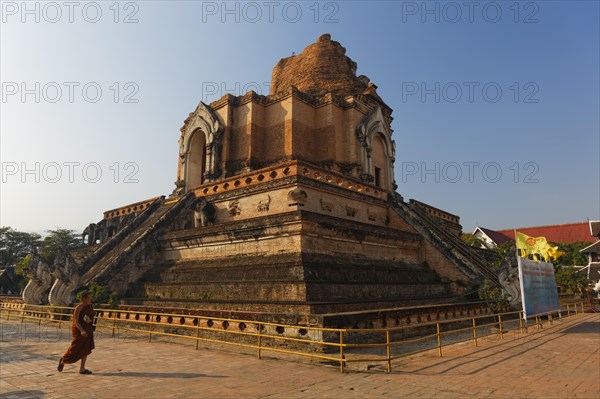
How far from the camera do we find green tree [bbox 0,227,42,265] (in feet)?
163

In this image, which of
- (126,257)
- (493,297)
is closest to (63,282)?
(126,257)

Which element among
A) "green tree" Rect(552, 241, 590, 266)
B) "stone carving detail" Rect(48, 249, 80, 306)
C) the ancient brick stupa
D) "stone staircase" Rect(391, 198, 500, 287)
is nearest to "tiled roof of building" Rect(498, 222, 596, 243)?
"green tree" Rect(552, 241, 590, 266)

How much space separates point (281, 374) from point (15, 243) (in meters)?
55.4

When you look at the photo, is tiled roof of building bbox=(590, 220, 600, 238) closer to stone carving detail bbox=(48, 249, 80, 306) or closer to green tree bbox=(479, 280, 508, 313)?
green tree bbox=(479, 280, 508, 313)

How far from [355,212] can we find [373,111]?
8155mm

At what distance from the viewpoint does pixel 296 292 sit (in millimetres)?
10273

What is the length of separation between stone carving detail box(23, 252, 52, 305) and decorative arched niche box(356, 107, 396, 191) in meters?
14.6

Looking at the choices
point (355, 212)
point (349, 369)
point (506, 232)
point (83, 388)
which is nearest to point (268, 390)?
point (349, 369)

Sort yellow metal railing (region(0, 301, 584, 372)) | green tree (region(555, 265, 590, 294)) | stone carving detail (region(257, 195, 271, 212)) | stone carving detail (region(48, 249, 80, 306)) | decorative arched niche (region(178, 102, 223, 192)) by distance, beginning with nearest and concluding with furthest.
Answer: yellow metal railing (region(0, 301, 584, 372))
stone carving detail (region(48, 249, 80, 306))
stone carving detail (region(257, 195, 271, 212))
decorative arched niche (region(178, 102, 223, 192))
green tree (region(555, 265, 590, 294))

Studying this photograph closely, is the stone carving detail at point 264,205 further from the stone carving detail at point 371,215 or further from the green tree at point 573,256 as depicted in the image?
the green tree at point 573,256

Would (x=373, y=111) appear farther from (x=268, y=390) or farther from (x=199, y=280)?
(x=268, y=390)

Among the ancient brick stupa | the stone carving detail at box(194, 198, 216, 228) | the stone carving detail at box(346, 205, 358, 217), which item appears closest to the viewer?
the ancient brick stupa

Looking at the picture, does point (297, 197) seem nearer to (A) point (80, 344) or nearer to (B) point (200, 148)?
(A) point (80, 344)

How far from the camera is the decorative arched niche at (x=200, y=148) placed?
69.3ft
